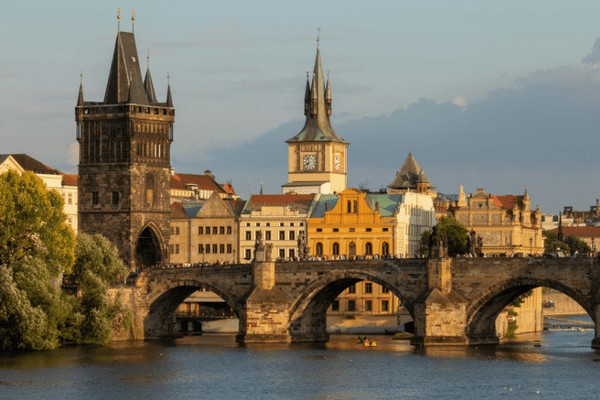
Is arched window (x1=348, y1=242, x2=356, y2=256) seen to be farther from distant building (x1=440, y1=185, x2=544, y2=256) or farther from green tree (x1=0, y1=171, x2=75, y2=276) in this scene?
green tree (x1=0, y1=171, x2=75, y2=276)

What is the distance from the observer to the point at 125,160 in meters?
157

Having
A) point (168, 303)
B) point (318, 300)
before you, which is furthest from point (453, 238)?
point (318, 300)

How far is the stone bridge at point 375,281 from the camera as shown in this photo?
425 ft

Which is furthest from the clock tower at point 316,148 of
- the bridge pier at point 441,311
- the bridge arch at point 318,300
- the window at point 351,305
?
the bridge pier at point 441,311

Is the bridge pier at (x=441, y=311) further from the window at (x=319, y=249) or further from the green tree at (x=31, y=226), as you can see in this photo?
the window at (x=319, y=249)

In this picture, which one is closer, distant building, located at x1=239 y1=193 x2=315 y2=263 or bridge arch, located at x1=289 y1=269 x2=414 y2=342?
bridge arch, located at x1=289 y1=269 x2=414 y2=342

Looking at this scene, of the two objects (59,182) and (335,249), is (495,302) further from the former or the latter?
(59,182)

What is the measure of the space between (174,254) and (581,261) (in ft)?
187

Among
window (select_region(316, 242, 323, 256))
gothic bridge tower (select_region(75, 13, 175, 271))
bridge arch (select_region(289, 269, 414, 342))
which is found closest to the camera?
bridge arch (select_region(289, 269, 414, 342))

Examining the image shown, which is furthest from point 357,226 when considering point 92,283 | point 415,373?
point 415,373

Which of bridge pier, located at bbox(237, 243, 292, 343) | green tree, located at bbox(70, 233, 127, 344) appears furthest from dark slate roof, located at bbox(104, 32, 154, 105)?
bridge pier, located at bbox(237, 243, 292, 343)

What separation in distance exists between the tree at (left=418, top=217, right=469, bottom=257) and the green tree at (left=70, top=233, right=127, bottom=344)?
39.9 m

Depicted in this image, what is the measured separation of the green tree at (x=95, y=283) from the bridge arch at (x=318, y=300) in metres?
11.4

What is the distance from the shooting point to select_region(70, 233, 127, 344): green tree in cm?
13250
